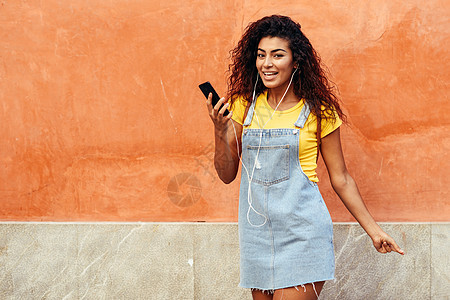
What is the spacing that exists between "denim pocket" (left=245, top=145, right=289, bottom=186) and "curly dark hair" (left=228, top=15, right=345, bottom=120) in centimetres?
29

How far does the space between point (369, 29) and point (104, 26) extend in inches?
74.7

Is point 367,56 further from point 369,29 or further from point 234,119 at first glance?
point 234,119

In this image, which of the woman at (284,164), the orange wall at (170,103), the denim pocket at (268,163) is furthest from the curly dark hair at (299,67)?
the orange wall at (170,103)

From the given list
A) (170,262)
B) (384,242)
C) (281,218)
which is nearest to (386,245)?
(384,242)

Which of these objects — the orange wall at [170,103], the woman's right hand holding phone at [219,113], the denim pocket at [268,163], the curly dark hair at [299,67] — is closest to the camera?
the woman's right hand holding phone at [219,113]

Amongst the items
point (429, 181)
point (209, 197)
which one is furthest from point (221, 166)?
point (429, 181)

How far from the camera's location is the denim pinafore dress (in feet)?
8.95

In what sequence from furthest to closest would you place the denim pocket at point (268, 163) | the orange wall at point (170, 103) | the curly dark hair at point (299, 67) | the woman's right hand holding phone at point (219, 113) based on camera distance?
the orange wall at point (170, 103) → the curly dark hair at point (299, 67) → the denim pocket at point (268, 163) → the woman's right hand holding phone at point (219, 113)

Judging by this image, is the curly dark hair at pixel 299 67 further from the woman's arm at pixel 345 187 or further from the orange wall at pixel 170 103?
the orange wall at pixel 170 103

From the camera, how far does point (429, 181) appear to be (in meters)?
3.91

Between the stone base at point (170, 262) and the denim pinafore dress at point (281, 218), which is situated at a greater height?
the denim pinafore dress at point (281, 218)

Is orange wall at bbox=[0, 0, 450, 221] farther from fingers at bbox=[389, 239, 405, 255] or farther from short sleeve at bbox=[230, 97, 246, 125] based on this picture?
fingers at bbox=[389, 239, 405, 255]

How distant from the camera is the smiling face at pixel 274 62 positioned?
2840 mm

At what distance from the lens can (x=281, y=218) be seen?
8.98 feet
